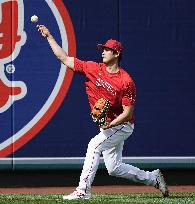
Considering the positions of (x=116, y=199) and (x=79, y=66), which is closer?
(x=79, y=66)

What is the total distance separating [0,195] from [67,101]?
73.7 inches

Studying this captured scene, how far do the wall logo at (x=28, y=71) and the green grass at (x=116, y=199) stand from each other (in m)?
1.39

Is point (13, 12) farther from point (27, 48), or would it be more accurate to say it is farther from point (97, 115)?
point (97, 115)

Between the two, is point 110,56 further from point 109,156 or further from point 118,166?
point 118,166

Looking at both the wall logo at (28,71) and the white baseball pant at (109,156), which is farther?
the wall logo at (28,71)

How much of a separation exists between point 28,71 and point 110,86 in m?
2.38

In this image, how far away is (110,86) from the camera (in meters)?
9.14

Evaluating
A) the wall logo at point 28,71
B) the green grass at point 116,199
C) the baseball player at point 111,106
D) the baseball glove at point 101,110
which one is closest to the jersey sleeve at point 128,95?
the baseball player at point 111,106

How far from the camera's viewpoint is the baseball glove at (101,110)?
903 cm

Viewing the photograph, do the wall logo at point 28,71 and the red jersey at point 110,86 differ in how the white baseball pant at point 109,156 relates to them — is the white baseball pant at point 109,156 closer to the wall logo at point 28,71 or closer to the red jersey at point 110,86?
the red jersey at point 110,86

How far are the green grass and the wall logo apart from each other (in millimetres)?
1388

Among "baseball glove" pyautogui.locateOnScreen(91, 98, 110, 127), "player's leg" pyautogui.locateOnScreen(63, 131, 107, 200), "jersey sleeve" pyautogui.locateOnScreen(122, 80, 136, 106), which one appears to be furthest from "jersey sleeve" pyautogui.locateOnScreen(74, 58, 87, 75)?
"player's leg" pyautogui.locateOnScreen(63, 131, 107, 200)

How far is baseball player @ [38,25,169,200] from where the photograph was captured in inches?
355

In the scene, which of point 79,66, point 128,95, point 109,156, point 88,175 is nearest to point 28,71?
point 79,66
